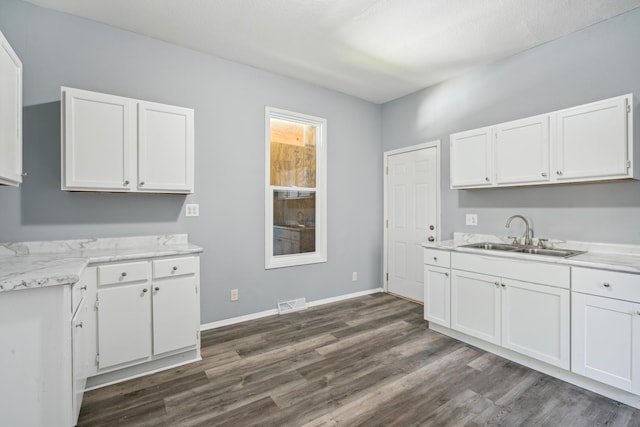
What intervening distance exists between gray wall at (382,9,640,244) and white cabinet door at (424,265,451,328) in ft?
2.51

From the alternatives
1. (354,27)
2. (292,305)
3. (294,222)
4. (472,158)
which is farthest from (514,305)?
(354,27)

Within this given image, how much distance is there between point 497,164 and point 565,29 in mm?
1255

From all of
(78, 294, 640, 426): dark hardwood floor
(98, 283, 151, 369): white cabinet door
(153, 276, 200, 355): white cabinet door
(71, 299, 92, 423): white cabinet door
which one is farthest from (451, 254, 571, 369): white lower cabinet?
(71, 299, 92, 423): white cabinet door

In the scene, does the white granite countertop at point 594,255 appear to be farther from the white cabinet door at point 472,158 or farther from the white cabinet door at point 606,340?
the white cabinet door at point 472,158

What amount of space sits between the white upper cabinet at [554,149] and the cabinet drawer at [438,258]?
0.76 m

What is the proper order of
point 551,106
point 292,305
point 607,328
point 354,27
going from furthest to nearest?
point 292,305
point 551,106
point 354,27
point 607,328

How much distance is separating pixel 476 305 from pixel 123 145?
333 cm

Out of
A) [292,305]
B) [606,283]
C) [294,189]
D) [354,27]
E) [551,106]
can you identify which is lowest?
[292,305]

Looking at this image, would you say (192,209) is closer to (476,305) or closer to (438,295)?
(438,295)

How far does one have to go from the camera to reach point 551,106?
2.79 m

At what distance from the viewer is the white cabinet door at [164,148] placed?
247 centimetres

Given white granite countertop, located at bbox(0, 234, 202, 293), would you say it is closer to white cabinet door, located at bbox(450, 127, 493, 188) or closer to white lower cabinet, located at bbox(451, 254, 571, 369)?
white lower cabinet, located at bbox(451, 254, 571, 369)

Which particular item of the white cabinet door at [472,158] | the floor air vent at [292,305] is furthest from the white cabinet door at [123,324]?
the white cabinet door at [472,158]

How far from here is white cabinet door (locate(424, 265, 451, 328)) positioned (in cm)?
297
